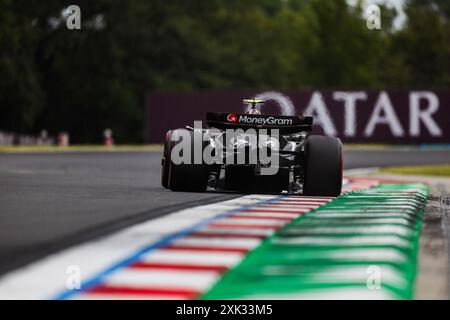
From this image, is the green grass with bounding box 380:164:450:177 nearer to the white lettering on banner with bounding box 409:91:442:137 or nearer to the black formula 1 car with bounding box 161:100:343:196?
the black formula 1 car with bounding box 161:100:343:196

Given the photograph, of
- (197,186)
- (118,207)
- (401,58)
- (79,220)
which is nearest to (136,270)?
(79,220)

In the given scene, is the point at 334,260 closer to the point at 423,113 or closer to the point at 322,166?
the point at 322,166

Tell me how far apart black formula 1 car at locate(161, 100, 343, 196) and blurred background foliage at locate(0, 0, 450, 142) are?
44.5m

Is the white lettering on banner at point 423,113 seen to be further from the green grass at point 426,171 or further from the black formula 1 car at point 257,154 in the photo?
the black formula 1 car at point 257,154

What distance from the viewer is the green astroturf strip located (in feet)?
23.5

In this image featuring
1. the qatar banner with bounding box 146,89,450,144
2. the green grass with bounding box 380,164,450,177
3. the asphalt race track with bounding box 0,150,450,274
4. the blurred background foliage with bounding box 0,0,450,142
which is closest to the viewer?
the asphalt race track with bounding box 0,150,450,274

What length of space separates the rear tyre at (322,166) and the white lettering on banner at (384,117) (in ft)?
129

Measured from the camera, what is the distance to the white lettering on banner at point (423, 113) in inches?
2133

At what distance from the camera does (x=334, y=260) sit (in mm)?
8531

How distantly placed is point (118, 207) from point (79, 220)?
5.78ft

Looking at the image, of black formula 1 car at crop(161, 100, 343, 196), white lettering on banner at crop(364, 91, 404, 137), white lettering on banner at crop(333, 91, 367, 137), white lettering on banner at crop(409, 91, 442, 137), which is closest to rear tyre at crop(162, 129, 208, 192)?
black formula 1 car at crop(161, 100, 343, 196)

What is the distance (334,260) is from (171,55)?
68979 millimetres

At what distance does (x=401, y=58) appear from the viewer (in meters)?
102

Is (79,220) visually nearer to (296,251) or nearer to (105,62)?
(296,251)
